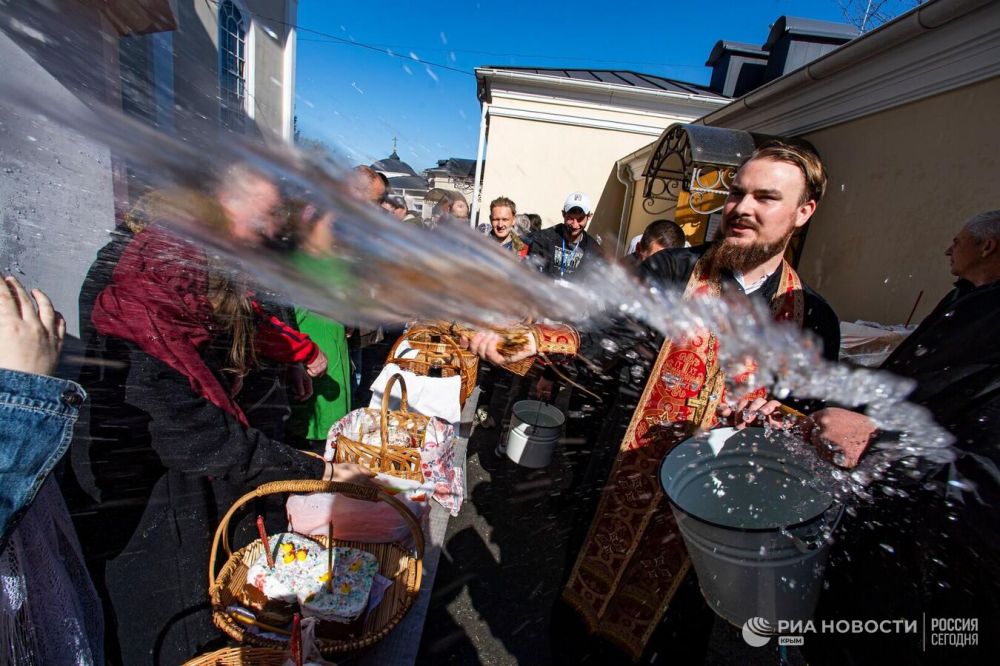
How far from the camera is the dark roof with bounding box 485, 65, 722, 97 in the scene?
1014cm

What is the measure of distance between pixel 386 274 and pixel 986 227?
2.80 metres

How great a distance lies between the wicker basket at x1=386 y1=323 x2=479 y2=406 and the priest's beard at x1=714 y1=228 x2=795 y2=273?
2038 mm

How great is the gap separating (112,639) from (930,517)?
8.67ft

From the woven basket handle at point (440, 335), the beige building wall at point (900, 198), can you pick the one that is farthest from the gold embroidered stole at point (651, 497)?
the beige building wall at point (900, 198)

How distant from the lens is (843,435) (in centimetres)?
129

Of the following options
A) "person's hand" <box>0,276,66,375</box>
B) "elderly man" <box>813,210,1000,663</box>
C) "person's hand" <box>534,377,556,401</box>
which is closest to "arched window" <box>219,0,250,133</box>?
"person's hand" <box>0,276,66,375</box>

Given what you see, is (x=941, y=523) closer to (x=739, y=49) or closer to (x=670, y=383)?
(x=670, y=383)

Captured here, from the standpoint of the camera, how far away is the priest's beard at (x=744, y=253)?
5.69 ft

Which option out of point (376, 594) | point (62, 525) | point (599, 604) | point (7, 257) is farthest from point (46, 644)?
point (599, 604)

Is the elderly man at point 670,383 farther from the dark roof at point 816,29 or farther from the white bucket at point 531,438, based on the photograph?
the dark roof at point 816,29

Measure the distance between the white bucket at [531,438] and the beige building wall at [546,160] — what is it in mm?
7024

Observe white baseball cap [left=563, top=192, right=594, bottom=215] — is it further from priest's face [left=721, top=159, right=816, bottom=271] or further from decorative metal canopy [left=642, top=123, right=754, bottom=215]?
priest's face [left=721, top=159, right=816, bottom=271]

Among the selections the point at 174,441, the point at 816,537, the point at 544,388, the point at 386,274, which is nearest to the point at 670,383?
the point at 816,537

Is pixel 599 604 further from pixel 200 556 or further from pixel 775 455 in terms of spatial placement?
pixel 200 556
